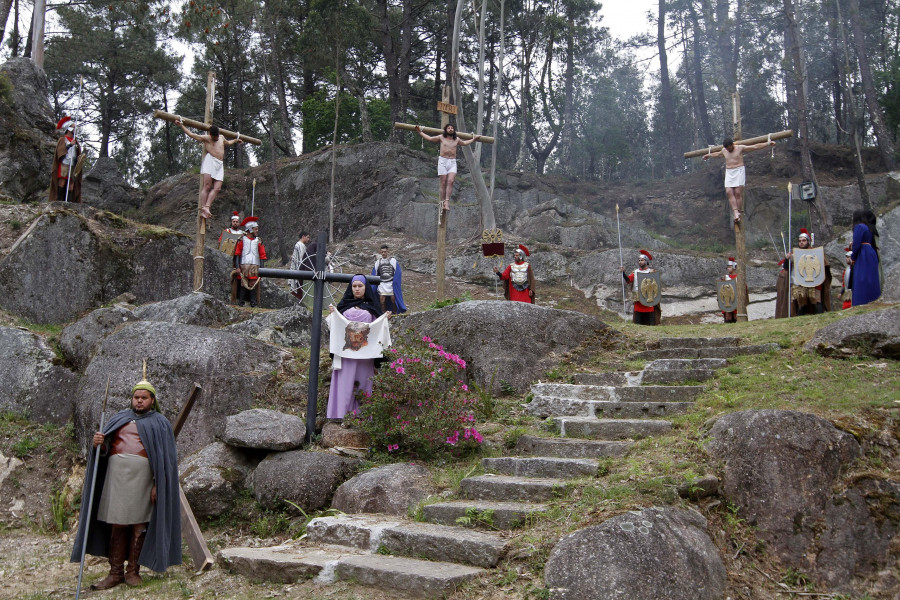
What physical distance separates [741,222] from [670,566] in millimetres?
9569

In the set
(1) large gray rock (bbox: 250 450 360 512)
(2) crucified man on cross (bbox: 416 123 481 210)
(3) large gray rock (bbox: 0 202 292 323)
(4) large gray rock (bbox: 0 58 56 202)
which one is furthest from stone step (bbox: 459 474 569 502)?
(4) large gray rock (bbox: 0 58 56 202)

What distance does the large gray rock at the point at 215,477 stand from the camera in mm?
6879

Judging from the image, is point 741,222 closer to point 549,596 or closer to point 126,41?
point 549,596

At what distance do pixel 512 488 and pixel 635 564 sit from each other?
66.4 inches

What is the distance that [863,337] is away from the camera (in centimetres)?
778

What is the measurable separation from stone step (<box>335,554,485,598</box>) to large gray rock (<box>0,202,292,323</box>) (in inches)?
370

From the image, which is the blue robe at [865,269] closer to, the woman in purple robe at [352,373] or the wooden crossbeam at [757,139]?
the wooden crossbeam at [757,139]

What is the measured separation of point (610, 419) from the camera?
23.9 feet

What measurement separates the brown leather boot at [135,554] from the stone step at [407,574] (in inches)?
71.9

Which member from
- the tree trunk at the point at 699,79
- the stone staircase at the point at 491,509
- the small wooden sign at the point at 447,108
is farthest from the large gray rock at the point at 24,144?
the tree trunk at the point at 699,79

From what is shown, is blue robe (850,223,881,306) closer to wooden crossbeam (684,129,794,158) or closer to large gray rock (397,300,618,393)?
wooden crossbeam (684,129,794,158)

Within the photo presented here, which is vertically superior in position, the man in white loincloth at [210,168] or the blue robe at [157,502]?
the man in white loincloth at [210,168]

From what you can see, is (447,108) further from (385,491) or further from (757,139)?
(385,491)

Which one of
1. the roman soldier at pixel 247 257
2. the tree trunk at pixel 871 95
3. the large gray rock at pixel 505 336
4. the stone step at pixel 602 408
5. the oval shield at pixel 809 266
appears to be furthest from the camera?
the tree trunk at pixel 871 95
